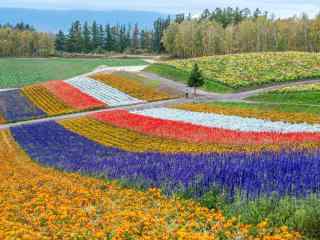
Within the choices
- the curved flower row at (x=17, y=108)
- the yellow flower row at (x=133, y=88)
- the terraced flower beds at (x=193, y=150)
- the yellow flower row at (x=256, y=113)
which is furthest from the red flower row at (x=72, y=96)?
the yellow flower row at (x=256, y=113)

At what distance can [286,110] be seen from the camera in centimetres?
4728

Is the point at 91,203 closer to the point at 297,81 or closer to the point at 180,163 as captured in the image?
the point at 180,163

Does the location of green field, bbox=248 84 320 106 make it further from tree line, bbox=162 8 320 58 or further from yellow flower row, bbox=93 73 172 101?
tree line, bbox=162 8 320 58

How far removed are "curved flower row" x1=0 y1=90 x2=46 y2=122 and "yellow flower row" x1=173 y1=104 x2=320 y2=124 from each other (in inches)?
588

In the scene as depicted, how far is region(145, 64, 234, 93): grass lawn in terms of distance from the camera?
6800cm

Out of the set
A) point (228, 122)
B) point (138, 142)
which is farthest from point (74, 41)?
point (138, 142)

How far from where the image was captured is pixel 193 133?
120 feet

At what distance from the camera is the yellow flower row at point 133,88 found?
65.0m

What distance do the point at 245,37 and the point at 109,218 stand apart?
13943 cm

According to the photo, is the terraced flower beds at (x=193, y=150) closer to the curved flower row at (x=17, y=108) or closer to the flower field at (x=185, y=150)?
the flower field at (x=185, y=150)

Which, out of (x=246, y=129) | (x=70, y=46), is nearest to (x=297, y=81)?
(x=246, y=129)

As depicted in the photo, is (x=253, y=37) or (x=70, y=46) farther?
(x=70, y=46)

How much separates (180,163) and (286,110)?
30211 mm

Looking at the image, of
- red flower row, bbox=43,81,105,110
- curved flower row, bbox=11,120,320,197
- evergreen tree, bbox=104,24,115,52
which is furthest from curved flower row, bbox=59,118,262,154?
evergreen tree, bbox=104,24,115,52
